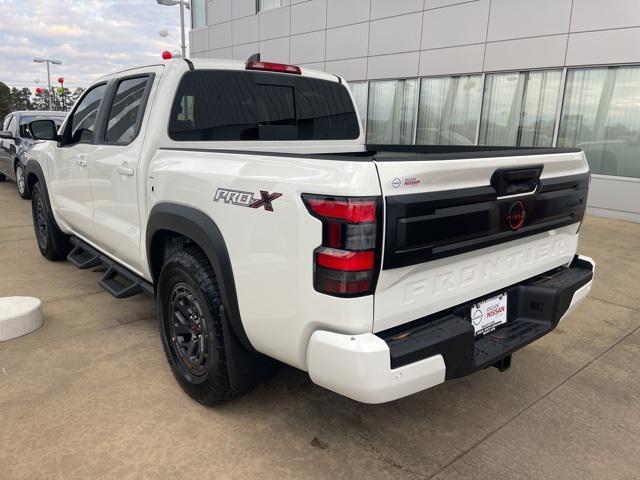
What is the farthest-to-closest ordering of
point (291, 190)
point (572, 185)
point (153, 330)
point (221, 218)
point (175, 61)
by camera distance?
point (153, 330) → point (175, 61) → point (572, 185) → point (221, 218) → point (291, 190)

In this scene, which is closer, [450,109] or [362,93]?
[450,109]

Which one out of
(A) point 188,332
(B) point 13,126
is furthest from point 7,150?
(A) point 188,332

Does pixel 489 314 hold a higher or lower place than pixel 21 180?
higher

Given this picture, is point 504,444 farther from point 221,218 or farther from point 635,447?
point 221,218

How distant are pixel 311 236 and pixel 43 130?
3.53 meters

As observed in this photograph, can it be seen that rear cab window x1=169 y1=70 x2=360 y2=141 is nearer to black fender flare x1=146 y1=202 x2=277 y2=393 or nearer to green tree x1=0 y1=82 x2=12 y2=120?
black fender flare x1=146 y1=202 x2=277 y2=393

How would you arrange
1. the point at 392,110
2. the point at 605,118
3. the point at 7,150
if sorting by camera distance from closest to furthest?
the point at 605,118
the point at 7,150
the point at 392,110

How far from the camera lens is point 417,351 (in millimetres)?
2031

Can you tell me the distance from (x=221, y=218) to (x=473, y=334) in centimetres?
127

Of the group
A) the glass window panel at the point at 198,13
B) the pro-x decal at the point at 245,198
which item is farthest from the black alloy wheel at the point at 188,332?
the glass window panel at the point at 198,13

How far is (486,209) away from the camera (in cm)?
226

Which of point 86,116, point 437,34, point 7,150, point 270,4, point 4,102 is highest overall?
point 270,4

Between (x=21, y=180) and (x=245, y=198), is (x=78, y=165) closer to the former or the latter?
(x=245, y=198)

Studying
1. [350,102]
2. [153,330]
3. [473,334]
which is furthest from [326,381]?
[350,102]
